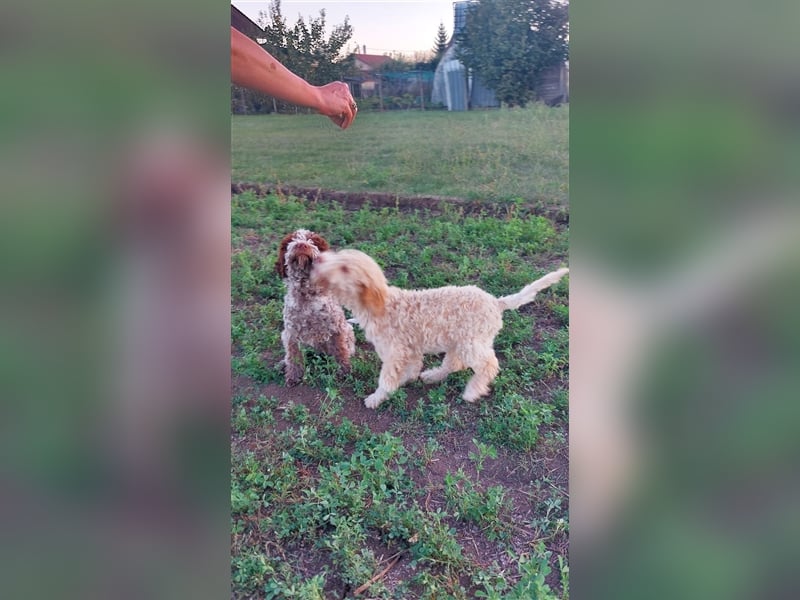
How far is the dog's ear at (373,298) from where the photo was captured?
284 cm

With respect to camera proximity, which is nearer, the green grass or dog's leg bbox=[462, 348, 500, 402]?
dog's leg bbox=[462, 348, 500, 402]

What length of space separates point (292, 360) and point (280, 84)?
5.30ft

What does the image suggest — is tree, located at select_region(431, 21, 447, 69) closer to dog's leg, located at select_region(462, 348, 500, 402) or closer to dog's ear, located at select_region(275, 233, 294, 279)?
dog's ear, located at select_region(275, 233, 294, 279)

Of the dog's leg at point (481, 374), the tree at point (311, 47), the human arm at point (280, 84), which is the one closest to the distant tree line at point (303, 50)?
the tree at point (311, 47)

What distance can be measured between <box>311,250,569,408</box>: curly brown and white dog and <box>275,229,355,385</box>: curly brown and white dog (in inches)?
5.4

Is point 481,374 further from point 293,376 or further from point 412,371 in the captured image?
point 293,376

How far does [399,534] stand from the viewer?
2139 mm

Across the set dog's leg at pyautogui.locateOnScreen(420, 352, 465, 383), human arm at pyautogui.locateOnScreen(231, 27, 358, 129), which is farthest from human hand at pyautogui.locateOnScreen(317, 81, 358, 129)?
dog's leg at pyautogui.locateOnScreen(420, 352, 465, 383)

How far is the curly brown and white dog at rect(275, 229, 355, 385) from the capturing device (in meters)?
2.97

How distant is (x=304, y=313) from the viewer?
10.1 ft
